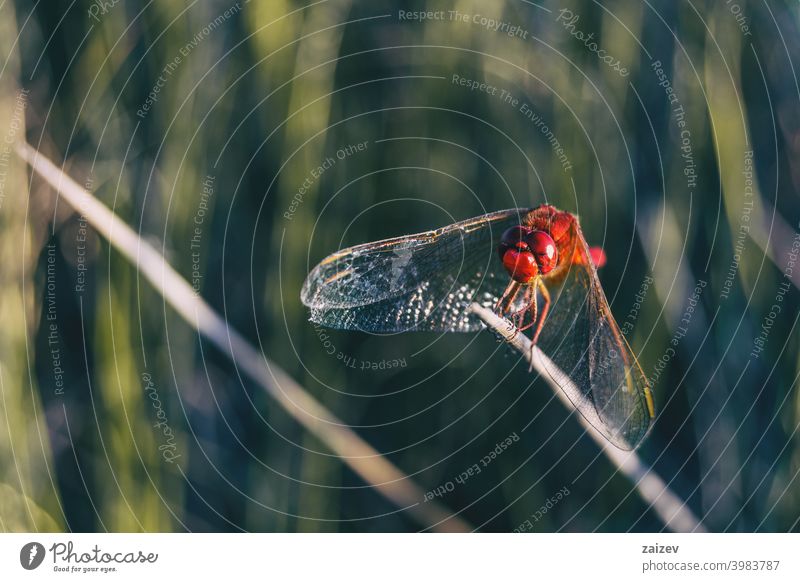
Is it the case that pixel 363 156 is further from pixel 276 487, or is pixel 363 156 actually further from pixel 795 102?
pixel 795 102

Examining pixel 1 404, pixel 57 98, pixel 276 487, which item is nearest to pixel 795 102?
pixel 276 487
